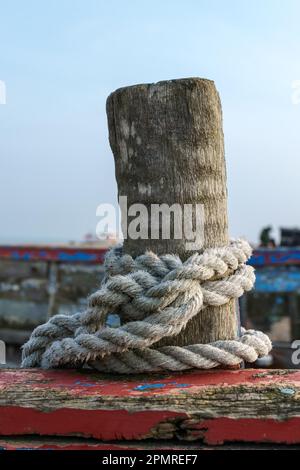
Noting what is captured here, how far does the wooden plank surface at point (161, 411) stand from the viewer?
1169 mm

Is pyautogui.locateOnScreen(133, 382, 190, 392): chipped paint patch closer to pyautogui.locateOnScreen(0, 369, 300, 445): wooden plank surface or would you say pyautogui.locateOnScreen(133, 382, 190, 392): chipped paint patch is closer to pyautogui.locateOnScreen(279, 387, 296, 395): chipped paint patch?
pyautogui.locateOnScreen(0, 369, 300, 445): wooden plank surface

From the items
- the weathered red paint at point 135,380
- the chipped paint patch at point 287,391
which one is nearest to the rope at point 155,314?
the weathered red paint at point 135,380

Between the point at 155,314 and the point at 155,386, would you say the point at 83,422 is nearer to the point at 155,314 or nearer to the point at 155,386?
the point at 155,386

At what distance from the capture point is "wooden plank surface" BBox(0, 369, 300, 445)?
3.84 feet

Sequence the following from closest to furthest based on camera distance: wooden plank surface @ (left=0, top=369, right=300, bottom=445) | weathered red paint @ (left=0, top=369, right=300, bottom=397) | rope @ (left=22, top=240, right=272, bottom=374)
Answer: wooden plank surface @ (left=0, top=369, right=300, bottom=445)
weathered red paint @ (left=0, top=369, right=300, bottom=397)
rope @ (left=22, top=240, right=272, bottom=374)

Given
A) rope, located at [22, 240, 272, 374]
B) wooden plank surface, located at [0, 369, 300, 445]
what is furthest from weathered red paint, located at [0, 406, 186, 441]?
rope, located at [22, 240, 272, 374]

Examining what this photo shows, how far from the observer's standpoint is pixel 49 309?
283 inches

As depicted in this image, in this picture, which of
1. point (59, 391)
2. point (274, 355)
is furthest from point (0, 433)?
point (274, 355)

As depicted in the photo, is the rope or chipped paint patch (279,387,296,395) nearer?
chipped paint patch (279,387,296,395)

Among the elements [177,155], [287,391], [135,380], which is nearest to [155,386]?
[135,380]

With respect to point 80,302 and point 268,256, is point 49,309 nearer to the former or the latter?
point 80,302

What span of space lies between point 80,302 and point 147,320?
5706mm

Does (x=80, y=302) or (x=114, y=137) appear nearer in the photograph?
(x=114, y=137)

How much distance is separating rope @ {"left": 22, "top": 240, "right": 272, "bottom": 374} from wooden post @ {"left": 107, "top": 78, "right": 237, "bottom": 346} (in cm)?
5
